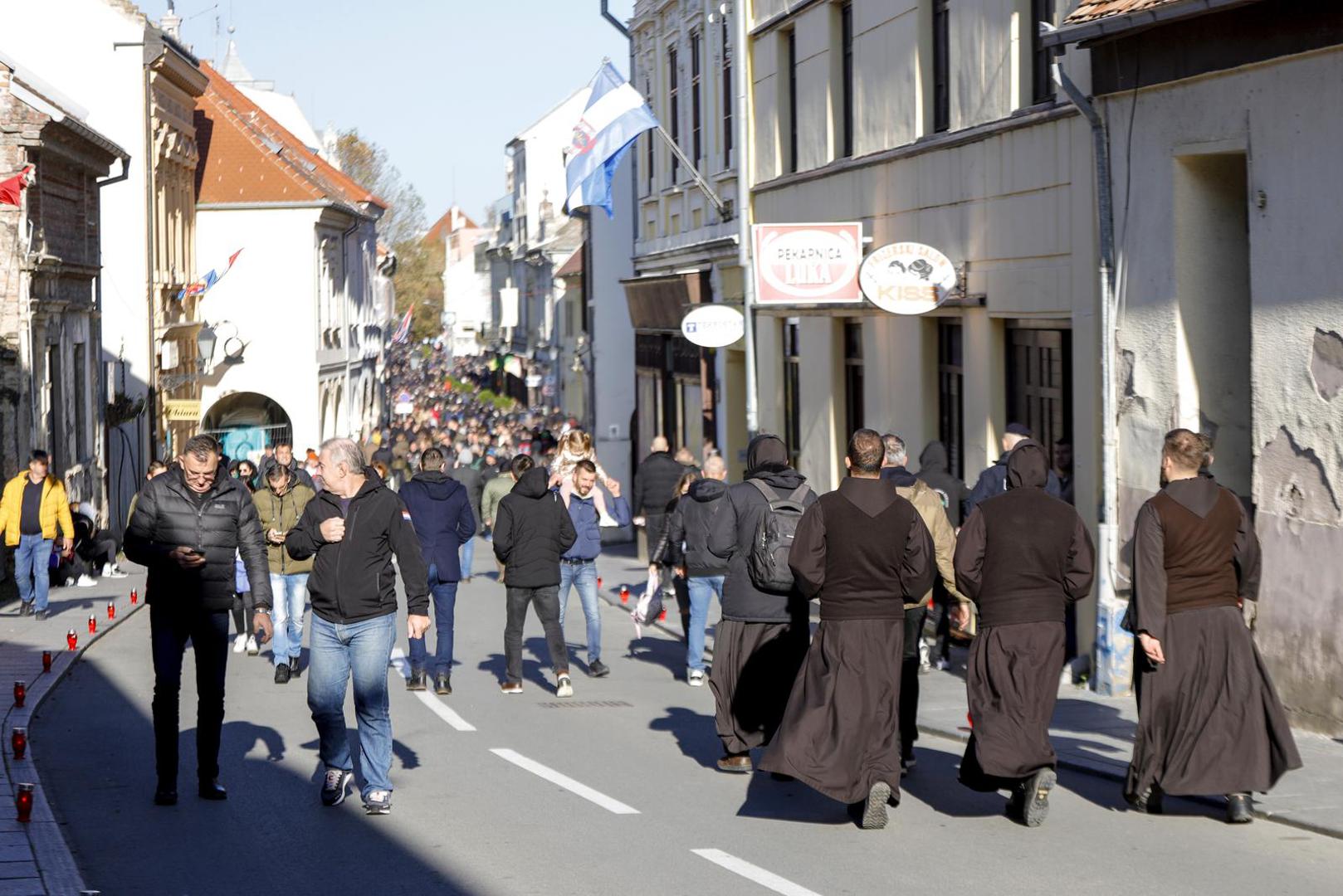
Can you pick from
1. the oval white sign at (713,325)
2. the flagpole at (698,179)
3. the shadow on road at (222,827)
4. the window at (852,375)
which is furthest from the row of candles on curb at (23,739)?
the flagpole at (698,179)

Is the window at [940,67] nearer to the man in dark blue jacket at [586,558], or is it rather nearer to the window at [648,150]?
the man in dark blue jacket at [586,558]

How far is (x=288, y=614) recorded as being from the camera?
52.2 feet

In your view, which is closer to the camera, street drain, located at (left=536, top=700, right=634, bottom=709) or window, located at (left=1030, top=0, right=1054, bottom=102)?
street drain, located at (left=536, top=700, right=634, bottom=709)

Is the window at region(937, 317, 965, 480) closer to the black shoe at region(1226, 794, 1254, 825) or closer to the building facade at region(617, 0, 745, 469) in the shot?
the building facade at region(617, 0, 745, 469)

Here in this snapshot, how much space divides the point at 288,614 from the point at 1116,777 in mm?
7907

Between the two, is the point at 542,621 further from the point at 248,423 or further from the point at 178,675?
the point at 248,423

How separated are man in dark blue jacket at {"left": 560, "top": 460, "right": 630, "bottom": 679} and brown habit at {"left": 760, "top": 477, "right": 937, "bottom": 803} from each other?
6315mm

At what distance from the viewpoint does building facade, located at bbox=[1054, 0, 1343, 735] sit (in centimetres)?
1124

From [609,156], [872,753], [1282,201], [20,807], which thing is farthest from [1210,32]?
[609,156]

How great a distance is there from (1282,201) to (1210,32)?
1.35 m

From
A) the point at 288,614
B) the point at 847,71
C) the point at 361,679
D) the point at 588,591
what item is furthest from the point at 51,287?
the point at 361,679

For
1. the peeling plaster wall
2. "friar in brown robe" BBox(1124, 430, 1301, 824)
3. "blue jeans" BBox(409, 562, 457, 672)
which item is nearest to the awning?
"blue jeans" BBox(409, 562, 457, 672)

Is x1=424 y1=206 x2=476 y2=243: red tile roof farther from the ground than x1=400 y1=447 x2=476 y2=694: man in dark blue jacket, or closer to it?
farther from the ground

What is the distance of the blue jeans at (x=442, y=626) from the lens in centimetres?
1466
